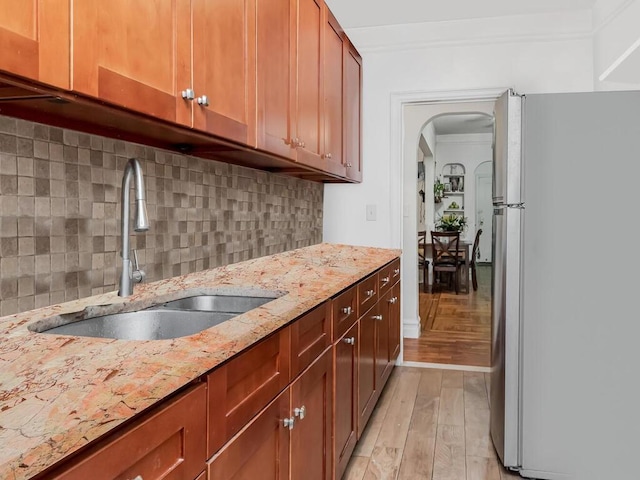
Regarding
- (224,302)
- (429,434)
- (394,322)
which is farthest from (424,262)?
(224,302)

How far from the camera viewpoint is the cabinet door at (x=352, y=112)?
3.45 m

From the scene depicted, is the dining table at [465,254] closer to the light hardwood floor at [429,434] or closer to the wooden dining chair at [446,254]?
the wooden dining chair at [446,254]

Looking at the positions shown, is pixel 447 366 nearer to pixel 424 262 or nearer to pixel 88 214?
pixel 88 214

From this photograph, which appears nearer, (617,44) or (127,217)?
(127,217)

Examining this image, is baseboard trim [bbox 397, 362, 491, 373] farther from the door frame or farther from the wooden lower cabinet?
the wooden lower cabinet

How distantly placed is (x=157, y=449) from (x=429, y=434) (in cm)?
224

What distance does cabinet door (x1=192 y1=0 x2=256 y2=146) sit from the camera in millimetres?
1521

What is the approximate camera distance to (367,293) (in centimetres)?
Result: 260

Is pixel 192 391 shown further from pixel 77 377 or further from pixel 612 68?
pixel 612 68

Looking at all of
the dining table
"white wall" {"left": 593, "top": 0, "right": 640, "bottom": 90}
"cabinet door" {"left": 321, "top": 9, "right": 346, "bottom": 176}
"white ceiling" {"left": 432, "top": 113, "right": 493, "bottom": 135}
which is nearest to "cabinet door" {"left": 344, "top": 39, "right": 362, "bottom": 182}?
"cabinet door" {"left": 321, "top": 9, "right": 346, "bottom": 176}

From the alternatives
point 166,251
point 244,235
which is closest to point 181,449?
point 166,251

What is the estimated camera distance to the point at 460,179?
10742 mm

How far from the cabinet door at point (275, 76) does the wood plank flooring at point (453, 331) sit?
99.9 inches

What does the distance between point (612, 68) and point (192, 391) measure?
10.7 ft
